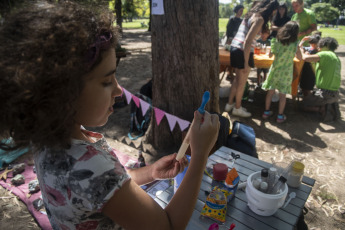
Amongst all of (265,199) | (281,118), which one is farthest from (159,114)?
(281,118)

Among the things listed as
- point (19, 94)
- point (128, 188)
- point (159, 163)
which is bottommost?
point (159, 163)

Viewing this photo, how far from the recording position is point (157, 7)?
2.70 m

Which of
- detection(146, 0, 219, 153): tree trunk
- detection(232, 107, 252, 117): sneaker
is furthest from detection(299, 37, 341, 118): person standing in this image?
detection(146, 0, 219, 153): tree trunk

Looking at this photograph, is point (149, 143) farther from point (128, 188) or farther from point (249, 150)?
point (128, 188)

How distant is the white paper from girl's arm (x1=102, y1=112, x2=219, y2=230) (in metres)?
1.95

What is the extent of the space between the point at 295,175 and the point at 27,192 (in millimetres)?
2857

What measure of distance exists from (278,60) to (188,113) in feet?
7.88

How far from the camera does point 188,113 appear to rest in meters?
3.09

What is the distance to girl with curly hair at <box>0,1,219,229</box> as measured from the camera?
75cm

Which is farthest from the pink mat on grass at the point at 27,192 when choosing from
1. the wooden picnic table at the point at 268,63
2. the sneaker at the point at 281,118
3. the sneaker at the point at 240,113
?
the sneaker at the point at 281,118

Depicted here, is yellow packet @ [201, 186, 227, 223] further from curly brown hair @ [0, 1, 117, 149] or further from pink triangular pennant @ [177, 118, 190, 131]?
pink triangular pennant @ [177, 118, 190, 131]

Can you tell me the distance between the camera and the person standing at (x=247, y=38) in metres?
3.81

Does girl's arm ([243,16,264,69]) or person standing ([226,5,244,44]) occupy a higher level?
person standing ([226,5,244,44])

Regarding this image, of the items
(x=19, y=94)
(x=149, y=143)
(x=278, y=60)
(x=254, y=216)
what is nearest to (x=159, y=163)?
(x=254, y=216)
